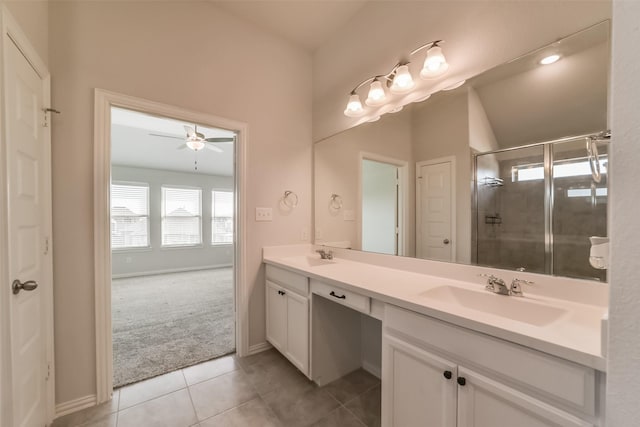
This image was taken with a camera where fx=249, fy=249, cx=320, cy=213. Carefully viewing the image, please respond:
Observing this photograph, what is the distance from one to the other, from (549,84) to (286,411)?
92.5 inches

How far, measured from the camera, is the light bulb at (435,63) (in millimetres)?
1497

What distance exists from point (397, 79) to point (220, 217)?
20.2ft

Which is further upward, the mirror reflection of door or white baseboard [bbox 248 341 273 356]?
the mirror reflection of door

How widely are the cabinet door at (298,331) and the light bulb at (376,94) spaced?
5.27 feet

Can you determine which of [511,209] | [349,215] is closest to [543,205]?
[511,209]

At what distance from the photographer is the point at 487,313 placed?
43.8 inches

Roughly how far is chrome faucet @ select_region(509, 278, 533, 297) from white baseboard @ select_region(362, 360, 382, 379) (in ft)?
4.02

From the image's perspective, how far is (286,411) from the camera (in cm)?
159

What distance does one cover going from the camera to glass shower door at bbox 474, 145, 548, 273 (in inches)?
48.3

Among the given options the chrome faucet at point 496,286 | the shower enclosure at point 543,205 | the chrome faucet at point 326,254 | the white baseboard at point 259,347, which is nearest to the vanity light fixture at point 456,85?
the shower enclosure at point 543,205

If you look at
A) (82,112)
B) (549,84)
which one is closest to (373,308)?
(549,84)

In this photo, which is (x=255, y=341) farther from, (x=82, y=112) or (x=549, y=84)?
(x=549, y=84)

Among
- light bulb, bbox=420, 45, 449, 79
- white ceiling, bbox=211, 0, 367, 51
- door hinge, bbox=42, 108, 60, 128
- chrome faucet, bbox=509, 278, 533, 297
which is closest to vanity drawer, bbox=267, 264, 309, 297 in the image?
chrome faucet, bbox=509, 278, 533, 297

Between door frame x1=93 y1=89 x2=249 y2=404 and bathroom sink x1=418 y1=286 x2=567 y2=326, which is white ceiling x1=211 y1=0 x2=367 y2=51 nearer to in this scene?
door frame x1=93 y1=89 x2=249 y2=404
